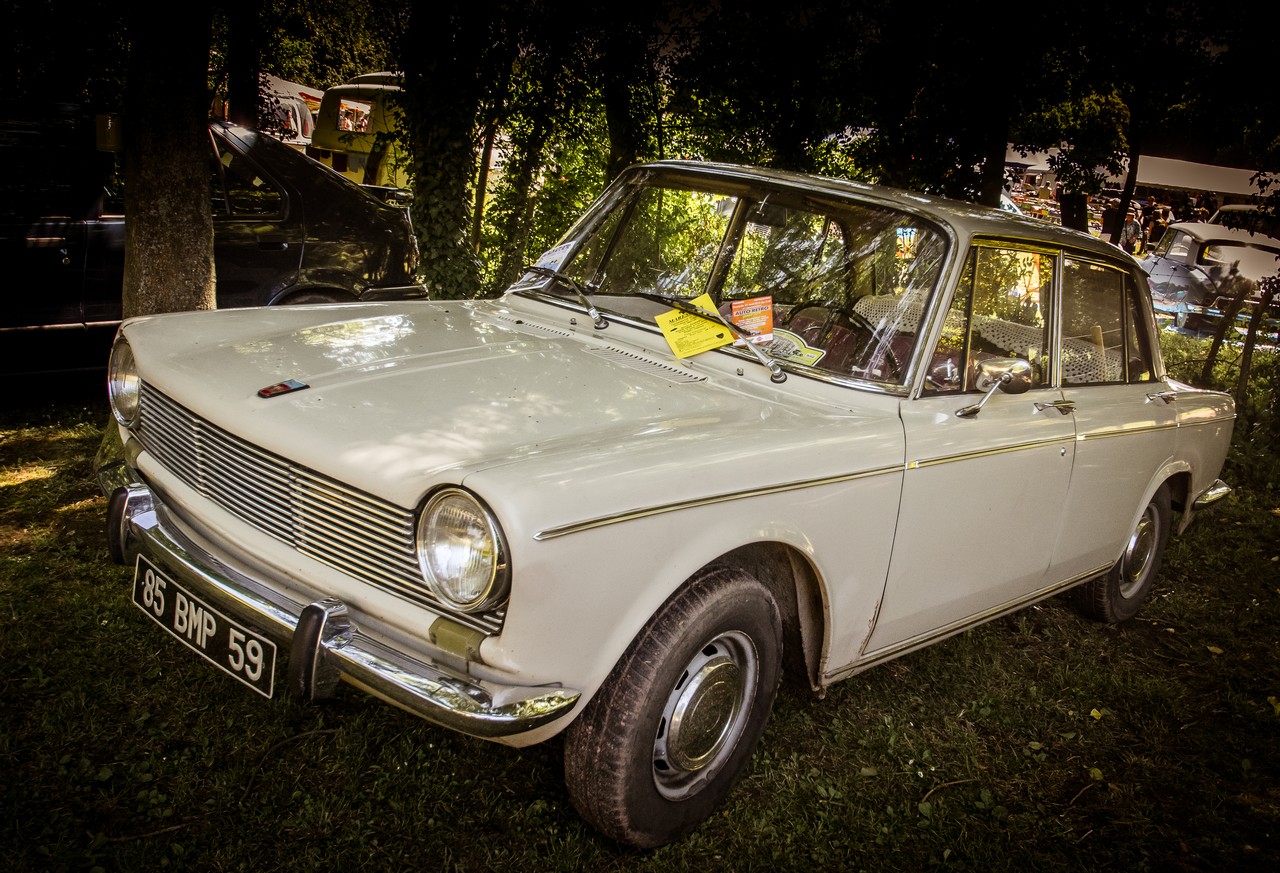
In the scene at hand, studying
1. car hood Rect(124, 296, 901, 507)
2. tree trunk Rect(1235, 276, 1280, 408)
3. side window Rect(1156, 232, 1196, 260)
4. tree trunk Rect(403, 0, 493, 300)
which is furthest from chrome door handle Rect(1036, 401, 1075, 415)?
side window Rect(1156, 232, 1196, 260)

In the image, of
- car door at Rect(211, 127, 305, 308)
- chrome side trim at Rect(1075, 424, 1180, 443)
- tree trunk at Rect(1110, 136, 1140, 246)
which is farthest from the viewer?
tree trunk at Rect(1110, 136, 1140, 246)

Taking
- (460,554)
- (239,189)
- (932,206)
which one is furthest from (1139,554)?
A: (239,189)

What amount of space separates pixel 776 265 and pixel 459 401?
4.46 feet

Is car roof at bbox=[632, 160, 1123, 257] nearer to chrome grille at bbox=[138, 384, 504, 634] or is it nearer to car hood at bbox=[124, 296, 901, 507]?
car hood at bbox=[124, 296, 901, 507]

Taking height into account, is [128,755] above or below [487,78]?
below

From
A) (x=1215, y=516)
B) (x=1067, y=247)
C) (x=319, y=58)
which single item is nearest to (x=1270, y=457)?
(x=1215, y=516)

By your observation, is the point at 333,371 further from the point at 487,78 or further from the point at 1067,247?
the point at 487,78

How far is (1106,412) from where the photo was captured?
358 cm

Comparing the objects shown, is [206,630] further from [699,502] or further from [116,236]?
[116,236]

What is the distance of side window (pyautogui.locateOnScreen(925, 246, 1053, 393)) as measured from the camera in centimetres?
307

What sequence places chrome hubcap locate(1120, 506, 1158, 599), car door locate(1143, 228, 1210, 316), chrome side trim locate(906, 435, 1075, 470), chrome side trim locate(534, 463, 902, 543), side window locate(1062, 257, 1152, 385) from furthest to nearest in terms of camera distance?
car door locate(1143, 228, 1210, 316), chrome hubcap locate(1120, 506, 1158, 599), side window locate(1062, 257, 1152, 385), chrome side trim locate(906, 435, 1075, 470), chrome side trim locate(534, 463, 902, 543)

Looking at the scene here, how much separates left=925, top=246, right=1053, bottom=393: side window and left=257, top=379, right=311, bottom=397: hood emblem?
6.00ft

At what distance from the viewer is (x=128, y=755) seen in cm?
262

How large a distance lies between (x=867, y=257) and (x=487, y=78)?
524 cm
